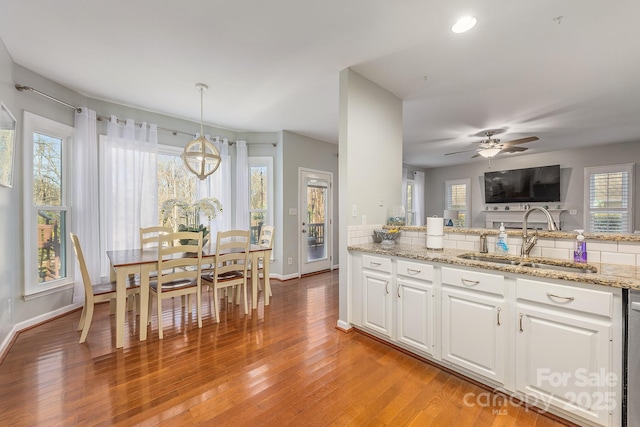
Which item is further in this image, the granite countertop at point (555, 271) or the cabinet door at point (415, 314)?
the cabinet door at point (415, 314)

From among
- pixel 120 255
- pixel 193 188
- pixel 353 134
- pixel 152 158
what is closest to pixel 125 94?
pixel 152 158

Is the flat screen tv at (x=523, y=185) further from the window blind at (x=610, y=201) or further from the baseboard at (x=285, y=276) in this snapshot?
the baseboard at (x=285, y=276)

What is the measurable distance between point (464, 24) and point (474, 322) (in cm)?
223

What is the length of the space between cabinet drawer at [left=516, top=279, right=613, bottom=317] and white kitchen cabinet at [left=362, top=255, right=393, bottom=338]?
3.31 feet

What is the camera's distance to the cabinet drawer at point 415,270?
2209 mm

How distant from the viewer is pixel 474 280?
1.94 meters

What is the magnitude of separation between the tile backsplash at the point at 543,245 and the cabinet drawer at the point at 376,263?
0.81 feet

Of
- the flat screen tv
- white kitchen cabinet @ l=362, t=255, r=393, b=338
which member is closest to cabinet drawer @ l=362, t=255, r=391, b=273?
white kitchen cabinet @ l=362, t=255, r=393, b=338

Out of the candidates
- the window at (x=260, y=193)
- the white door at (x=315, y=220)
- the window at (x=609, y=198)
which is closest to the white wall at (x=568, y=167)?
the window at (x=609, y=198)

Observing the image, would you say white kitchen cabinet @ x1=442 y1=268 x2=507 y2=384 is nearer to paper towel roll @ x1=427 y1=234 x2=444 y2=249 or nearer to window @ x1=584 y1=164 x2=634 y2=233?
paper towel roll @ x1=427 y1=234 x2=444 y2=249

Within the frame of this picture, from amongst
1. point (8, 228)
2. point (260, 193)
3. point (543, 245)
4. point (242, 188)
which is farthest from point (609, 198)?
point (8, 228)

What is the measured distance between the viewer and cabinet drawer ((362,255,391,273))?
2.50 m

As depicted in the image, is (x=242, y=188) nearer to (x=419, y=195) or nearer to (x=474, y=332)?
(x=474, y=332)

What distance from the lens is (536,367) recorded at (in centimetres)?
168
